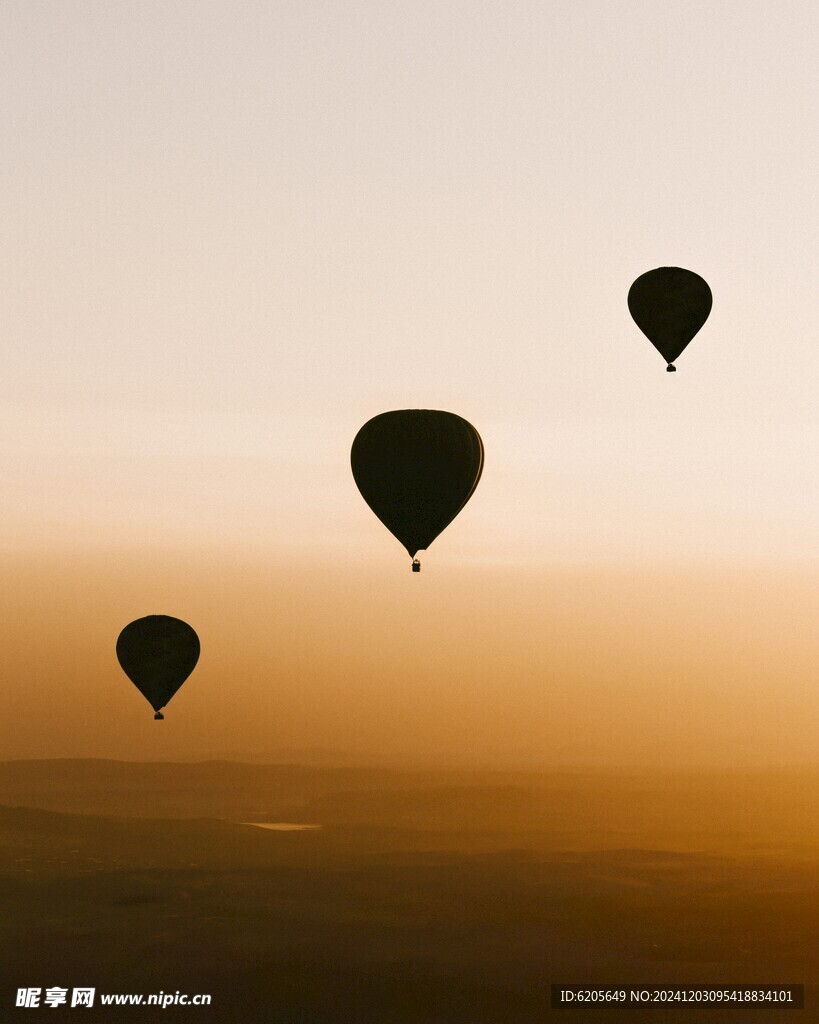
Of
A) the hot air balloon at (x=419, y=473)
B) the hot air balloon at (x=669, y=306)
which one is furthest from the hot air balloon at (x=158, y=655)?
the hot air balloon at (x=669, y=306)

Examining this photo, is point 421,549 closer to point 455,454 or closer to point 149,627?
point 455,454

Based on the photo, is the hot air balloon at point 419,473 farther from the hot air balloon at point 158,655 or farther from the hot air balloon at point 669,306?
the hot air balloon at point 158,655

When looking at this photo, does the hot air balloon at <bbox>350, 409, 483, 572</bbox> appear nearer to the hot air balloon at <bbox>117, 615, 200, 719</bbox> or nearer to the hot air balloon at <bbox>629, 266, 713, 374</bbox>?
the hot air balloon at <bbox>629, 266, 713, 374</bbox>

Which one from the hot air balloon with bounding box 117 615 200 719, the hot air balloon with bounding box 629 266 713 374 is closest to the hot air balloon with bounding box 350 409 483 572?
the hot air balloon with bounding box 629 266 713 374

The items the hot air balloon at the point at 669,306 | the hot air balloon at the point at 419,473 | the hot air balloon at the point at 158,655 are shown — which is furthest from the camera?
the hot air balloon at the point at 158,655

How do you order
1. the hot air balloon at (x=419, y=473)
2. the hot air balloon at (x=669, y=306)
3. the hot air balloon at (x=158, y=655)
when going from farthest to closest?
the hot air balloon at (x=158, y=655) → the hot air balloon at (x=669, y=306) → the hot air balloon at (x=419, y=473)

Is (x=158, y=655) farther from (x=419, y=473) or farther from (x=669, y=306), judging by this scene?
(x=669, y=306)
